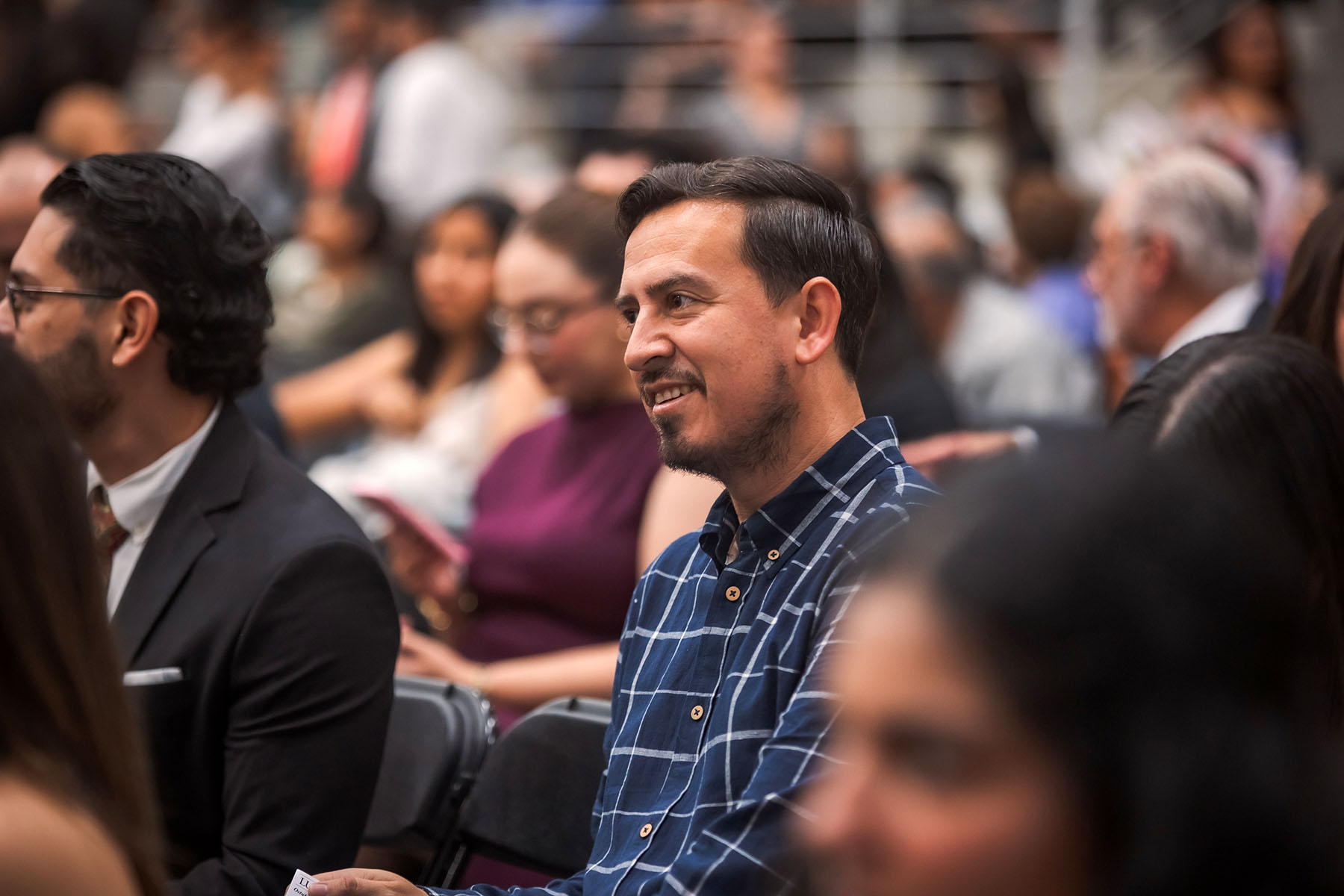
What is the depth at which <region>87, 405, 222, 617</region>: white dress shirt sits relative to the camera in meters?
2.29

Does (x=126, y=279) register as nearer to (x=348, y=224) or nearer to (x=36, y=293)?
(x=36, y=293)

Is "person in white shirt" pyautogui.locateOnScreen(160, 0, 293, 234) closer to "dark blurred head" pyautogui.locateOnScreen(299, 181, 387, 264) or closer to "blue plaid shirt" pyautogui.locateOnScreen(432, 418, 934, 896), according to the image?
"dark blurred head" pyautogui.locateOnScreen(299, 181, 387, 264)

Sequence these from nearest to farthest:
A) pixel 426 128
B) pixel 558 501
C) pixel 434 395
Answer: pixel 558 501
pixel 434 395
pixel 426 128

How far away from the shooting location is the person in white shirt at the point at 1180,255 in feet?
11.7

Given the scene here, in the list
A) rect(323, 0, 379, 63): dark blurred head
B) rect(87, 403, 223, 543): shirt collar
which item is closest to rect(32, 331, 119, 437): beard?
rect(87, 403, 223, 543): shirt collar

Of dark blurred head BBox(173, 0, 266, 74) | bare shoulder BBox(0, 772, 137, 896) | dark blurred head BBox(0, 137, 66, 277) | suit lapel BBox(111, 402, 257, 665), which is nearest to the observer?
bare shoulder BBox(0, 772, 137, 896)

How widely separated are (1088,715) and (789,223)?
1.12 meters

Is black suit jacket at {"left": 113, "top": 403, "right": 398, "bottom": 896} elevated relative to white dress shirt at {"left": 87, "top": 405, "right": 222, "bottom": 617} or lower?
lower

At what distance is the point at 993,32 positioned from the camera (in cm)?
802

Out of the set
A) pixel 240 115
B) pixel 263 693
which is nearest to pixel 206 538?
pixel 263 693

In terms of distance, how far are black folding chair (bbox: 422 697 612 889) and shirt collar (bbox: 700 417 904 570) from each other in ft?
1.77

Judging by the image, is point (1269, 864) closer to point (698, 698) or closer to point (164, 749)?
point (698, 698)

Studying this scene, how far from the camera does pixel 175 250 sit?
90.5 inches

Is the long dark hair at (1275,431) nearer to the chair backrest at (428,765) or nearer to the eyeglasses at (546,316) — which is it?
the chair backrest at (428,765)
